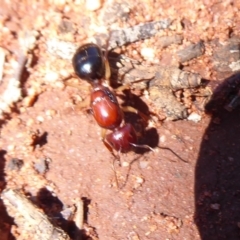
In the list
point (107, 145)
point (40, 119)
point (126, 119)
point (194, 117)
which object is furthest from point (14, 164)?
point (194, 117)

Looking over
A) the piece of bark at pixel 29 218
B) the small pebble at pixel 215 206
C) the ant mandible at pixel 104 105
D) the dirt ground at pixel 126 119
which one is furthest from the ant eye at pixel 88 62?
the small pebble at pixel 215 206

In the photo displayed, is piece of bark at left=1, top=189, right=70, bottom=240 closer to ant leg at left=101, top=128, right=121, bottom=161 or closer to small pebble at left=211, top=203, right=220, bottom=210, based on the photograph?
ant leg at left=101, top=128, right=121, bottom=161

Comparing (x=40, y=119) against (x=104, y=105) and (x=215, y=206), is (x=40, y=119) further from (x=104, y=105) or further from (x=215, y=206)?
(x=215, y=206)

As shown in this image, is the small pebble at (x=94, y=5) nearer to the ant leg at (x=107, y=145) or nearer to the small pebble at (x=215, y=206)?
the ant leg at (x=107, y=145)

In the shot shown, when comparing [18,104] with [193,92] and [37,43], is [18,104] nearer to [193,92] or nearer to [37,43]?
[37,43]

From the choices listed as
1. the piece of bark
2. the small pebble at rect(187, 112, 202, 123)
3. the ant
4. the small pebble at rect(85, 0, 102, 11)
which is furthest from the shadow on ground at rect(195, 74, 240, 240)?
the small pebble at rect(85, 0, 102, 11)

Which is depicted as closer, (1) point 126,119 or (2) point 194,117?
(2) point 194,117
